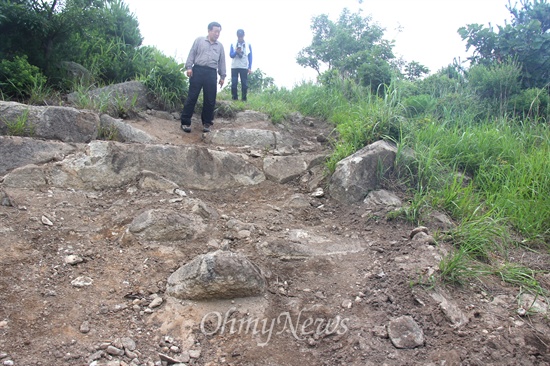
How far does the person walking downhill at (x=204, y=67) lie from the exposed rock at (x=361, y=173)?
94.1 inches

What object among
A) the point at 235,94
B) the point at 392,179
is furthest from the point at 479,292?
the point at 235,94

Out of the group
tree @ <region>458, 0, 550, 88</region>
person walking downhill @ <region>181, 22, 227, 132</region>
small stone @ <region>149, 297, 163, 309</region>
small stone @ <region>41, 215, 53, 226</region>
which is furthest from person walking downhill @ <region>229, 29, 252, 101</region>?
small stone @ <region>149, 297, 163, 309</region>

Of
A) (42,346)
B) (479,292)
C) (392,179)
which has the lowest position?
(42,346)

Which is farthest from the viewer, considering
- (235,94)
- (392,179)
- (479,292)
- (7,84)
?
(235,94)

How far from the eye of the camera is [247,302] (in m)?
2.57

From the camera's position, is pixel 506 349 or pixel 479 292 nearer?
pixel 506 349

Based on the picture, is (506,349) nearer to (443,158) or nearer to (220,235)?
(220,235)

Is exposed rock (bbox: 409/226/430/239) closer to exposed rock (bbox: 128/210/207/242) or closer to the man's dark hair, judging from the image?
exposed rock (bbox: 128/210/207/242)

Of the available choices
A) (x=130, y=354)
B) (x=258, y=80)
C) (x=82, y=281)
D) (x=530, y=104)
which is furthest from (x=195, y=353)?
(x=258, y=80)

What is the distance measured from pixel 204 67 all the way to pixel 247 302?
378 centimetres

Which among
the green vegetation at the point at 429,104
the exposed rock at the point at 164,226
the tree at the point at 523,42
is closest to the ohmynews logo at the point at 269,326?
the green vegetation at the point at 429,104

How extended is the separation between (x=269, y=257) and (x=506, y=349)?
1.53 m

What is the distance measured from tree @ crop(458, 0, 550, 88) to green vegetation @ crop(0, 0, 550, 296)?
0.02 meters

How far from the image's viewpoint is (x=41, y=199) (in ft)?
11.1
